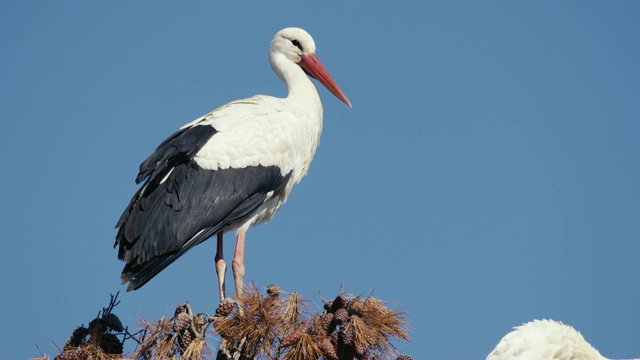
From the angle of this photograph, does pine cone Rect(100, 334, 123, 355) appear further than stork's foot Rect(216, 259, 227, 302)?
No

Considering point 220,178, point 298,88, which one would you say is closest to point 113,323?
point 220,178

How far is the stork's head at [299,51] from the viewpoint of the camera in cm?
955

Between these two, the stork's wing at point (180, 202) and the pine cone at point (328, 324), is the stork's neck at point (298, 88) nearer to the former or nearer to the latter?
the stork's wing at point (180, 202)

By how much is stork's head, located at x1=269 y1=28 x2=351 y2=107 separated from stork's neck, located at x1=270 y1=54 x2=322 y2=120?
42 mm

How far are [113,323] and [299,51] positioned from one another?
13.9 feet

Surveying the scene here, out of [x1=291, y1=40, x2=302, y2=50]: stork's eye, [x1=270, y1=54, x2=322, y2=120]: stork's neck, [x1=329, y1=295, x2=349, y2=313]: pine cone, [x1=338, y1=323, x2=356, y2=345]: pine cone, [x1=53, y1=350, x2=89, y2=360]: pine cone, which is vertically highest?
[x1=291, y1=40, x2=302, y2=50]: stork's eye

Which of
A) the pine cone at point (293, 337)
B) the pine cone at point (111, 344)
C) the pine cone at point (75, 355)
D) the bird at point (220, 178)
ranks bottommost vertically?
the pine cone at point (75, 355)

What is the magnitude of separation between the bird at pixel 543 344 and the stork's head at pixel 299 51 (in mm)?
4093

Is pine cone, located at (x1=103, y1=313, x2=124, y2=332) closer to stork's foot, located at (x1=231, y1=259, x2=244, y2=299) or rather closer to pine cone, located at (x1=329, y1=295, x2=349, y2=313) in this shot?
pine cone, located at (x1=329, y1=295, x2=349, y2=313)

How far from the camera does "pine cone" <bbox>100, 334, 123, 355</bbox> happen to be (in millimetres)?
5848

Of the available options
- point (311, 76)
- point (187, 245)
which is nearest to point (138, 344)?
point (187, 245)

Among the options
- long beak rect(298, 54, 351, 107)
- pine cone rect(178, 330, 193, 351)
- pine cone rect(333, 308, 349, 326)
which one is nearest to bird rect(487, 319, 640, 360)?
pine cone rect(333, 308, 349, 326)

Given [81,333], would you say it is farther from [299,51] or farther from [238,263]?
[299,51]

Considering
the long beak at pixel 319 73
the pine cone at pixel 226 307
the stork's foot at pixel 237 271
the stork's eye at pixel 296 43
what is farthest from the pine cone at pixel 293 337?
the stork's eye at pixel 296 43
